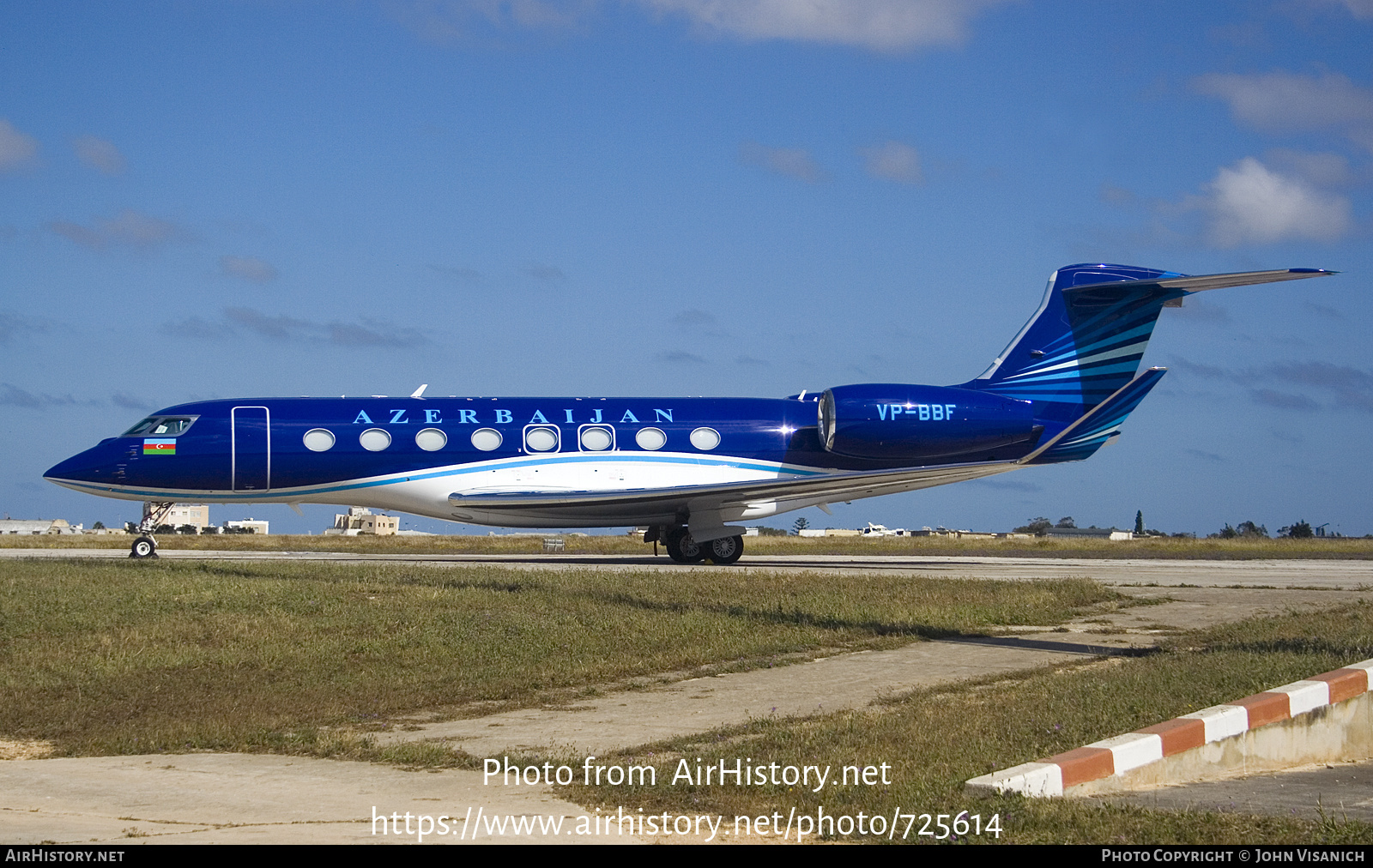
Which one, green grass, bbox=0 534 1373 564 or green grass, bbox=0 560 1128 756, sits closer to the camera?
green grass, bbox=0 560 1128 756

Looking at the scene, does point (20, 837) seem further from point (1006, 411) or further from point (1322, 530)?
point (1322, 530)

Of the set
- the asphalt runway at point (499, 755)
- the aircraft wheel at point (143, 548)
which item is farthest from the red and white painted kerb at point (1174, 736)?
the aircraft wheel at point (143, 548)

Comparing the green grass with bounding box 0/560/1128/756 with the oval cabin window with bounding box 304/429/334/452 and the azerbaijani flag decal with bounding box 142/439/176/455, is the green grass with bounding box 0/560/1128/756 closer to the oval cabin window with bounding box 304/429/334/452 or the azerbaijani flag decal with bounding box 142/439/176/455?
the azerbaijani flag decal with bounding box 142/439/176/455

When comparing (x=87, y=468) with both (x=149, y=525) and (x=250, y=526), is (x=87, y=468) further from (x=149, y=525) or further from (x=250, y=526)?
(x=250, y=526)

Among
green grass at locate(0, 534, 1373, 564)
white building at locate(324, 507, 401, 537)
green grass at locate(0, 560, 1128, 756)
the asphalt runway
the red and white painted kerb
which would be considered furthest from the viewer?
white building at locate(324, 507, 401, 537)

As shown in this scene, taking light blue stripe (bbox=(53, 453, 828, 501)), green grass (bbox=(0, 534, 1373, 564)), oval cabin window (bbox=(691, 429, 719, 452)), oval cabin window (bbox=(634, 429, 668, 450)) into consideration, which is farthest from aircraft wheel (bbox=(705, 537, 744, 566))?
green grass (bbox=(0, 534, 1373, 564))

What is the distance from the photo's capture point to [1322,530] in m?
67.7

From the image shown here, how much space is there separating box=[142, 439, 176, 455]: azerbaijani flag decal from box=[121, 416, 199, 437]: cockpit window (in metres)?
0.14

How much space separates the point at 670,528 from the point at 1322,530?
175 feet

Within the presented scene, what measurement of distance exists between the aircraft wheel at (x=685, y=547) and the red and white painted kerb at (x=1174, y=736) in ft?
60.2

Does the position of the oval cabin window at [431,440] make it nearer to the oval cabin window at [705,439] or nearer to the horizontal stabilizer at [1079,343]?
the oval cabin window at [705,439]

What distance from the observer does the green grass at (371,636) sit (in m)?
9.92

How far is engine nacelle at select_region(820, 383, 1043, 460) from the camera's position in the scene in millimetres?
26719
